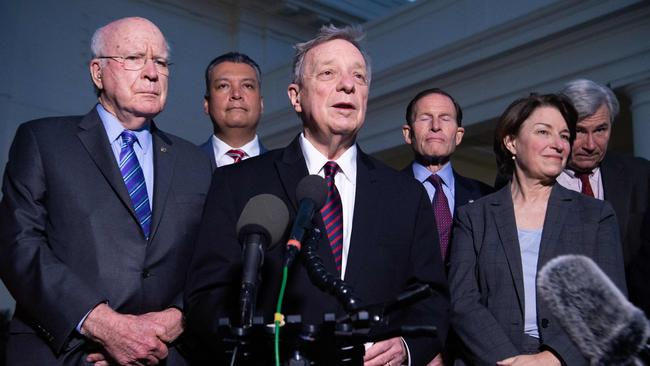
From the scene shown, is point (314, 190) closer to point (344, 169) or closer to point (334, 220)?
point (334, 220)

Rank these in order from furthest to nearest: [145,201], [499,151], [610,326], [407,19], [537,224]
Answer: [407,19] < [499,151] < [537,224] < [145,201] < [610,326]

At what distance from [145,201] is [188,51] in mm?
13506

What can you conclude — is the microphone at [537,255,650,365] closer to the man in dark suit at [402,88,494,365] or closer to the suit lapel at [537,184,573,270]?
the suit lapel at [537,184,573,270]

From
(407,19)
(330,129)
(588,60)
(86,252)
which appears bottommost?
(86,252)

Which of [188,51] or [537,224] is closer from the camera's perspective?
[537,224]

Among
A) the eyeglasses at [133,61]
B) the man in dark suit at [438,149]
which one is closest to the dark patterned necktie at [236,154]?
the man in dark suit at [438,149]

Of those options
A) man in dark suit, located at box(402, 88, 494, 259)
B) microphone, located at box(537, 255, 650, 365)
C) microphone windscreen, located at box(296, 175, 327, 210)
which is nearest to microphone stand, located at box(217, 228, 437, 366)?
microphone windscreen, located at box(296, 175, 327, 210)

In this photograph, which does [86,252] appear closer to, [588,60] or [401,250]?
[401,250]

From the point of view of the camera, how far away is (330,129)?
123 inches

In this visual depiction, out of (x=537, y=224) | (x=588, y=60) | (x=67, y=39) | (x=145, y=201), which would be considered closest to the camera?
(x=145, y=201)

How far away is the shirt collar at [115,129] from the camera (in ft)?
11.3

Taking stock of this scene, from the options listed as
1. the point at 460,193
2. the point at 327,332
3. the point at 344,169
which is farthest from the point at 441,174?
the point at 327,332

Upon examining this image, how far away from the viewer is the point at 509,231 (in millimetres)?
3576

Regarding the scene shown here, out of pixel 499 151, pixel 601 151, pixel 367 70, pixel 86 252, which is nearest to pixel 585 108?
pixel 601 151
